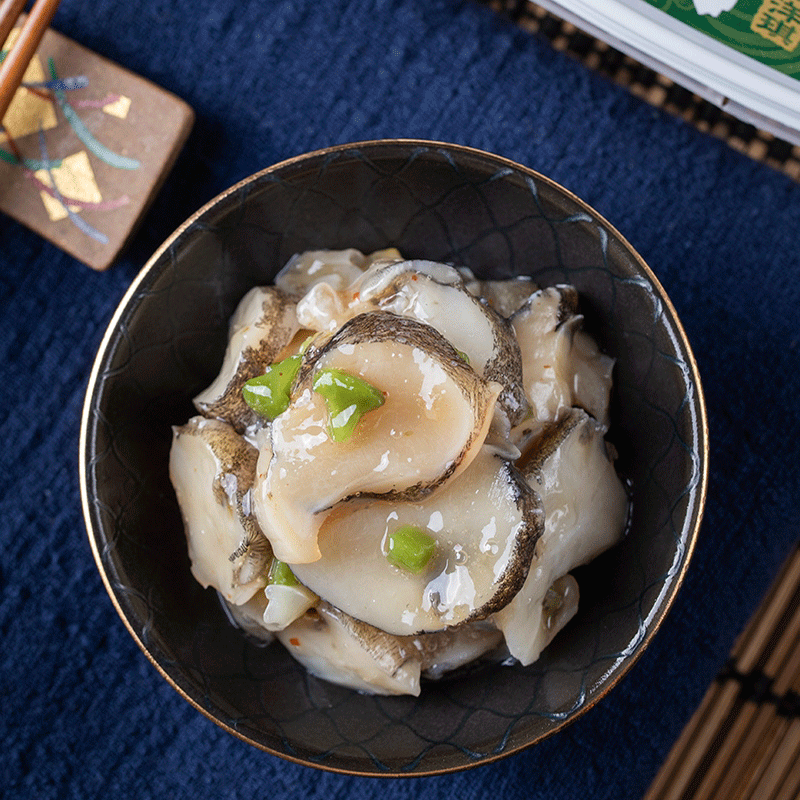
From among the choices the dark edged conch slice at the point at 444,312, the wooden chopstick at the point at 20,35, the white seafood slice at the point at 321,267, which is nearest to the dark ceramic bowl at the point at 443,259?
the white seafood slice at the point at 321,267

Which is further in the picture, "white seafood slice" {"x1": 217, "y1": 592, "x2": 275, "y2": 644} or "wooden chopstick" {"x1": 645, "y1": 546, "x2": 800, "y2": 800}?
"wooden chopstick" {"x1": 645, "y1": 546, "x2": 800, "y2": 800}

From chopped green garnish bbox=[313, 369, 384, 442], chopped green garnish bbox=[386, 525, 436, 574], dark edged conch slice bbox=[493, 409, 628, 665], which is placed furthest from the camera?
dark edged conch slice bbox=[493, 409, 628, 665]

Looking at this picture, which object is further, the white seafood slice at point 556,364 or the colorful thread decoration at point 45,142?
the colorful thread decoration at point 45,142

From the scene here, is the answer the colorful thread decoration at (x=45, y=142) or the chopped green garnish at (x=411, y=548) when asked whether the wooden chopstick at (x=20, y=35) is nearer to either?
the colorful thread decoration at (x=45, y=142)

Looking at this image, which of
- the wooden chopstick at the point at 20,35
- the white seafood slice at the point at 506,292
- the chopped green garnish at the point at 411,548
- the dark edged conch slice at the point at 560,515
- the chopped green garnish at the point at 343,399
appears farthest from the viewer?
the wooden chopstick at the point at 20,35

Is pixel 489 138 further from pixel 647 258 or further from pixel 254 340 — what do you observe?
pixel 254 340

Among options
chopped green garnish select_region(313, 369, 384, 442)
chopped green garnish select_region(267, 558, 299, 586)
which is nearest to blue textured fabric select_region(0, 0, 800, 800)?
chopped green garnish select_region(267, 558, 299, 586)

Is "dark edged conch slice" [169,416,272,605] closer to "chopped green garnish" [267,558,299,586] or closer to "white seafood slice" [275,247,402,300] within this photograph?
"chopped green garnish" [267,558,299,586]

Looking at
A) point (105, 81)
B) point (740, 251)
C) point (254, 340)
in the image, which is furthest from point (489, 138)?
point (105, 81)
